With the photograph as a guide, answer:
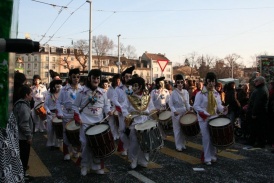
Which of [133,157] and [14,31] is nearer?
[14,31]

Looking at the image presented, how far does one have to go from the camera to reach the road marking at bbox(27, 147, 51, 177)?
613cm

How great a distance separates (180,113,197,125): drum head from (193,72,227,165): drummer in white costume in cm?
81

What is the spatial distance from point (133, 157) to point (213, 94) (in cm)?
237

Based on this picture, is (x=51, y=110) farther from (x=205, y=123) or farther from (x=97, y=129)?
(x=205, y=123)

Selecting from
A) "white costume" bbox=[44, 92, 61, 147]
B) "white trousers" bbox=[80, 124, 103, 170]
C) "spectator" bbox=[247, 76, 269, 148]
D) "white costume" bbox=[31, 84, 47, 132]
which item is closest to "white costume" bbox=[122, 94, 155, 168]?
"white trousers" bbox=[80, 124, 103, 170]

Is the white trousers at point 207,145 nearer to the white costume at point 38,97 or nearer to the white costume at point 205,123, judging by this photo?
the white costume at point 205,123

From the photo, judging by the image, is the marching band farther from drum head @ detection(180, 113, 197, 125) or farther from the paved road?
the paved road

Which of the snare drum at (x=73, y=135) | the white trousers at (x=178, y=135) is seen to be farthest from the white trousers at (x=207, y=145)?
the snare drum at (x=73, y=135)

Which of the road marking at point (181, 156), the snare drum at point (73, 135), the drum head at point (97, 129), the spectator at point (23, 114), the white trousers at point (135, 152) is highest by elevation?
the spectator at point (23, 114)

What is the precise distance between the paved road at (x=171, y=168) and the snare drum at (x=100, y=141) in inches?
20.1

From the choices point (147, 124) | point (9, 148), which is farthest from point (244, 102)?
point (9, 148)

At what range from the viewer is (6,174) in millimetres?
1687

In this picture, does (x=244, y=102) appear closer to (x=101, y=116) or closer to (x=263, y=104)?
(x=263, y=104)

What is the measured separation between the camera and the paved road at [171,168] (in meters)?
5.77
